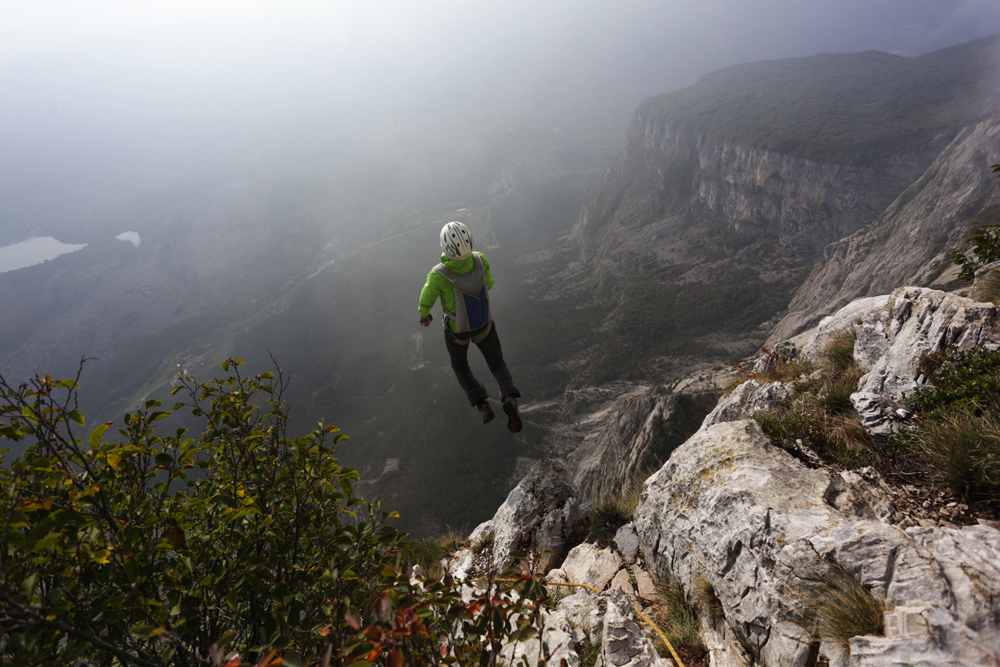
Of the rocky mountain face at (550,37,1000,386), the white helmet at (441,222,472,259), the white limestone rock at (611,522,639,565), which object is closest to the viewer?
the white limestone rock at (611,522,639,565)

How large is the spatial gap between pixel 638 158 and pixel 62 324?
283 meters

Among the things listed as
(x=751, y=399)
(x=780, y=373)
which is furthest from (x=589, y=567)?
(x=780, y=373)

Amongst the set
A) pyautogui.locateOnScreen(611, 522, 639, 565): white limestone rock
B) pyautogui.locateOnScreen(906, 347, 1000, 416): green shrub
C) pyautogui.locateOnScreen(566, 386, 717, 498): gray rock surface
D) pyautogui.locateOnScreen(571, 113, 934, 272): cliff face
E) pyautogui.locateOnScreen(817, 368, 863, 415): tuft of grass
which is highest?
pyautogui.locateOnScreen(906, 347, 1000, 416): green shrub

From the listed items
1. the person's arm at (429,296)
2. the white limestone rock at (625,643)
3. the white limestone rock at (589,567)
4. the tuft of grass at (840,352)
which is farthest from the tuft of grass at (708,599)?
the person's arm at (429,296)

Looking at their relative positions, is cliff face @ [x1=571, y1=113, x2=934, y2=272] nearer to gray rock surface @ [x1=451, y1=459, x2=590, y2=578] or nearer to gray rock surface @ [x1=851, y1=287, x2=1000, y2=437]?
gray rock surface @ [x1=851, y1=287, x2=1000, y2=437]

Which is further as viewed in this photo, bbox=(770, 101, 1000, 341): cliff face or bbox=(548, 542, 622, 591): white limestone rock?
bbox=(770, 101, 1000, 341): cliff face

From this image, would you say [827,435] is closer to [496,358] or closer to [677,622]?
[677,622]

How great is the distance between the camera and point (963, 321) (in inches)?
235

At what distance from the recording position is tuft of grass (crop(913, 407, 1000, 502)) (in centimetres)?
394

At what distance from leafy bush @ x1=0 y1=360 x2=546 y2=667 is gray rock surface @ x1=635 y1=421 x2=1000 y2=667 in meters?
3.24

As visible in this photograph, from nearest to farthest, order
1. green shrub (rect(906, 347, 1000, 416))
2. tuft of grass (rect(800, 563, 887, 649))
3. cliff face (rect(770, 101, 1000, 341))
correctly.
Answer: tuft of grass (rect(800, 563, 887, 649)) < green shrub (rect(906, 347, 1000, 416)) < cliff face (rect(770, 101, 1000, 341))

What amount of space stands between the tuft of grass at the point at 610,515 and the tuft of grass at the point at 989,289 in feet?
23.2

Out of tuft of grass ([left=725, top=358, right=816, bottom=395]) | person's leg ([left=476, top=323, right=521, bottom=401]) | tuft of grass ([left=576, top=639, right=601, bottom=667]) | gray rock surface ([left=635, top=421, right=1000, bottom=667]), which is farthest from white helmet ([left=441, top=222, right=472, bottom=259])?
tuft of grass ([left=725, top=358, right=816, bottom=395])

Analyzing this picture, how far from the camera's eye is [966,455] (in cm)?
413
